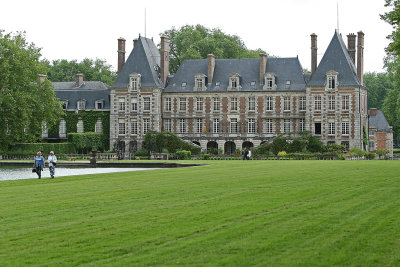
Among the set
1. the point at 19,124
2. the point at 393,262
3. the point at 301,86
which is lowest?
the point at 393,262

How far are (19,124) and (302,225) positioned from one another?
1808 inches

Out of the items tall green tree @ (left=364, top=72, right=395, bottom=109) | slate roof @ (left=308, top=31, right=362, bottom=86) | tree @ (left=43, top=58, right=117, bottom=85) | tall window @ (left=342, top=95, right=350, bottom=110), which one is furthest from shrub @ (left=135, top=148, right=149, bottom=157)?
tall green tree @ (left=364, top=72, right=395, bottom=109)

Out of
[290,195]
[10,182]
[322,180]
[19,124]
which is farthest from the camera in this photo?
[19,124]

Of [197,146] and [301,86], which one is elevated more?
[301,86]

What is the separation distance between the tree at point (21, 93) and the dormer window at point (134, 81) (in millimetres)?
8978

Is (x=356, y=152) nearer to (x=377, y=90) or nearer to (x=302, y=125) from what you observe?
(x=302, y=125)

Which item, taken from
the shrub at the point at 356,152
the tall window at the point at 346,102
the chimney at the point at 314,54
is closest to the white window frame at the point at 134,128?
the chimney at the point at 314,54

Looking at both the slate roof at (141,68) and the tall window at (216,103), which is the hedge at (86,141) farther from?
the tall window at (216,103)

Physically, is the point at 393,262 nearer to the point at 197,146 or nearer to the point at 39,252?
the point at 39,252

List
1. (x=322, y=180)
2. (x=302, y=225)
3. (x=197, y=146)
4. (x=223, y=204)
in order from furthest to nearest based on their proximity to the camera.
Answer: (x=197, y=146) → (x=322, y=180) → (x=223, y=204) → (x=302, y=225)

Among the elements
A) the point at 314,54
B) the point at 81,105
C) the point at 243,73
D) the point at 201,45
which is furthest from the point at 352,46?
the point at 81,105

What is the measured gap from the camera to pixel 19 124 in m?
53.3

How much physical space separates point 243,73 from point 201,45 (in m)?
12.1

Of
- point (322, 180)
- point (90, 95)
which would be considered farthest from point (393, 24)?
point (90, 95)
